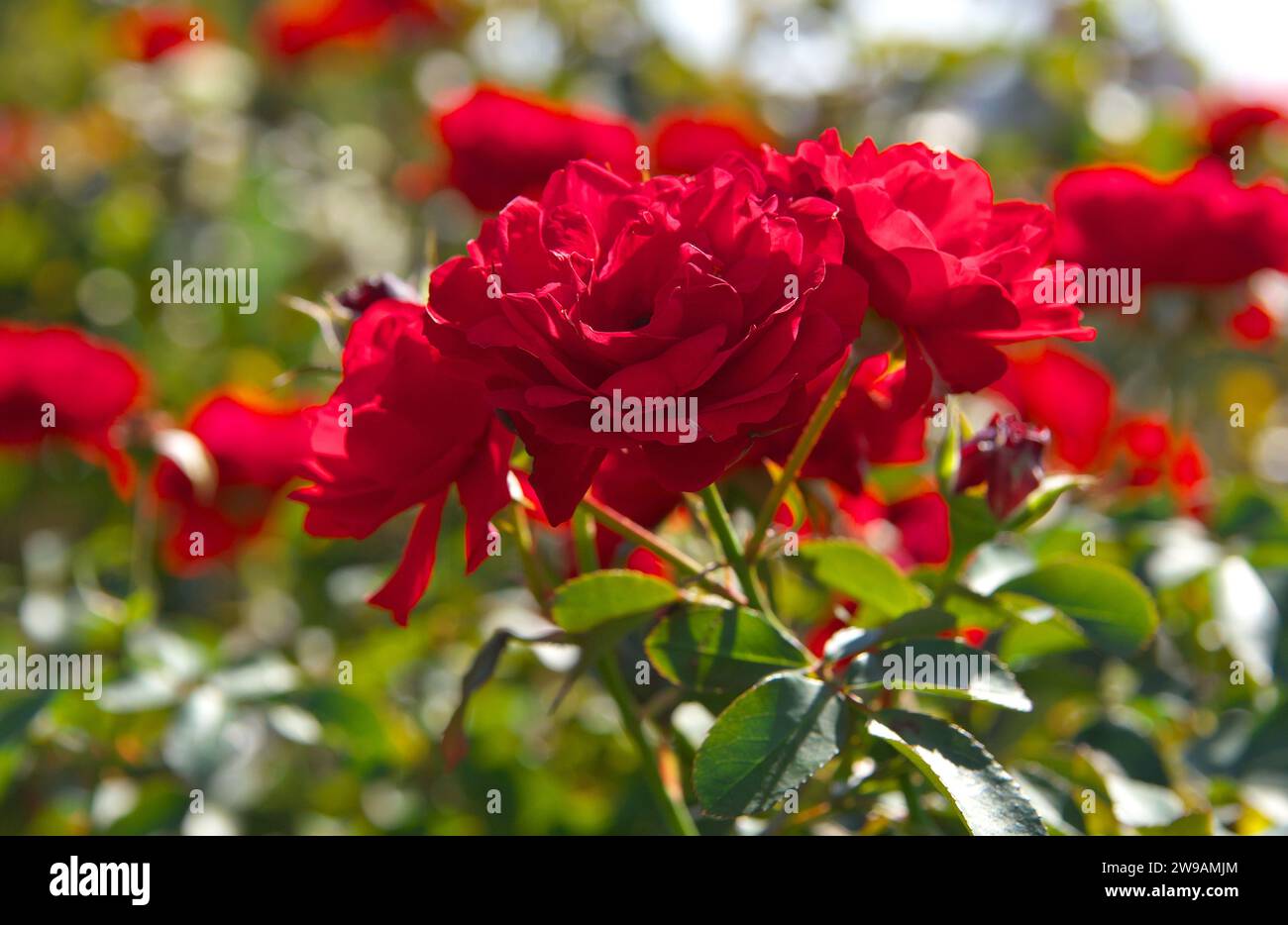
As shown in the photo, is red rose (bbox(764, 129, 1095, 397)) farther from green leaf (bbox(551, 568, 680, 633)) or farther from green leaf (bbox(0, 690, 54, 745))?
green leaf (bbox(0, 690, 54, 745))

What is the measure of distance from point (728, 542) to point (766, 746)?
0.11m

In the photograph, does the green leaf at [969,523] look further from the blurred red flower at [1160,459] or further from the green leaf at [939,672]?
the blurred red flower at [1160,459]

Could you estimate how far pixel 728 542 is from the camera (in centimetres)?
68

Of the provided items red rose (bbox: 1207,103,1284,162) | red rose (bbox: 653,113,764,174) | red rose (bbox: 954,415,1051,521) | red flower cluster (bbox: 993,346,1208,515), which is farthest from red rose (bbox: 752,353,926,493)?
red rose (bbox: 1207,103,1284,162)

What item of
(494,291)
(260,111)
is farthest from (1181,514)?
(260,111)

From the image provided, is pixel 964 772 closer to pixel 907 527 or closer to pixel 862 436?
pixel 862 436

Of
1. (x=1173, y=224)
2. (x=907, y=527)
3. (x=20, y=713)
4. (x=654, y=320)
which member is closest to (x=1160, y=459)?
(x=1173, y=224)

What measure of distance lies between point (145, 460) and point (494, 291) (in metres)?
0.89

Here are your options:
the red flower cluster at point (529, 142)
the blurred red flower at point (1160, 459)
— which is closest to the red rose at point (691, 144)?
the red flower cluster at point (529, 142)

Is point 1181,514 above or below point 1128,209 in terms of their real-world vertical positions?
below

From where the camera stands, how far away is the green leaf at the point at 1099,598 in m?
0.79

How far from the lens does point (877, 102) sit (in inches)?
90.5

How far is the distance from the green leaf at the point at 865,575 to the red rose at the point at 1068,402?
23.2 inches

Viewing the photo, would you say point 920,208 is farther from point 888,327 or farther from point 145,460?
point 145,460
